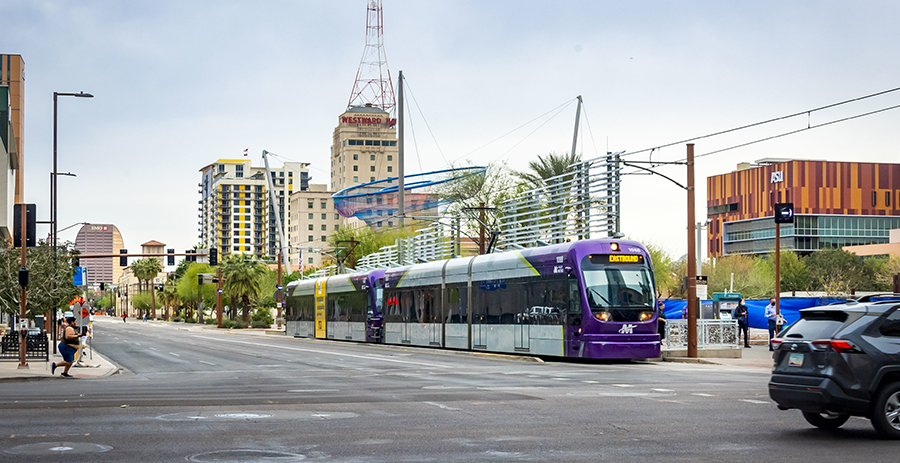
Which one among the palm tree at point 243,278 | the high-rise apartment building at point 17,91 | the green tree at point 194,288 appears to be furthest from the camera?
the green tree at point 194,288

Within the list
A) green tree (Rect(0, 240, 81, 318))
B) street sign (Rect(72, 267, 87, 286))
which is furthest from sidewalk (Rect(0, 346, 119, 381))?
green tree (Rect(0, 240, 81, 318))

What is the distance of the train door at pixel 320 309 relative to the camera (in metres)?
52.9

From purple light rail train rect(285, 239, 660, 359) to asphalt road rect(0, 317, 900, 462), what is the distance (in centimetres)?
303

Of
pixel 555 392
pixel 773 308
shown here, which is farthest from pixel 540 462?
pixel 773 308

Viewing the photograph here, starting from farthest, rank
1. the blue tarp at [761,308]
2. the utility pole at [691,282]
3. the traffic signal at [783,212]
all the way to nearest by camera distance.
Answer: the blue tarp at [761,308], the traffic signal at [783,212], the utility pole at [691,282]

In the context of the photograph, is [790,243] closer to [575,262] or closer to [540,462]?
[575,262]

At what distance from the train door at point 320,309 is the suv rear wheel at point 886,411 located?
43.2 meters

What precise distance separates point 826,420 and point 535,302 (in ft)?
56.2

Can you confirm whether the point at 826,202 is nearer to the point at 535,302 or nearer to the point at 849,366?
the point at 535,302

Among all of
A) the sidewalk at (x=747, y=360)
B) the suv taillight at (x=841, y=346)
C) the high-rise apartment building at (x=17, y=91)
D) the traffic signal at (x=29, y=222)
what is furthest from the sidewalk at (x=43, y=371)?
the high-rise apartment building at (x=17, y=91)

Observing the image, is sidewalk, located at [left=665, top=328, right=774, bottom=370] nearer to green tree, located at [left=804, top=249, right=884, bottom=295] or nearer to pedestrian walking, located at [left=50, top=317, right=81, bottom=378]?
pedestrian walking, located at [left=50, top=317, right=81, bottom=378]

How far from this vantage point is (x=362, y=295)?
1795 inches

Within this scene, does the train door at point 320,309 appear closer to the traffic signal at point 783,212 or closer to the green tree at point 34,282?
the green tree at point 34,282

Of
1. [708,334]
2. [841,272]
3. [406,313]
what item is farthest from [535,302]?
[841,272]
